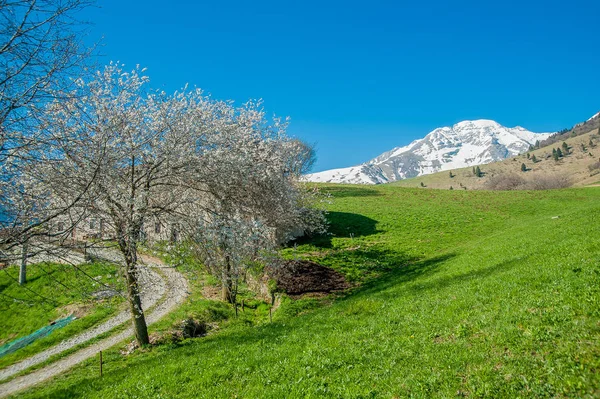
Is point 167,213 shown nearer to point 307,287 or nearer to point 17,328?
point 307,287

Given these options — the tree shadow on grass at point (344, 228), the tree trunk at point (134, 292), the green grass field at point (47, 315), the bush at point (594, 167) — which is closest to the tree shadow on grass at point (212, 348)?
the tree trunk at point (134, 292)

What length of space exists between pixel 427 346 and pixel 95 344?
1940 cm

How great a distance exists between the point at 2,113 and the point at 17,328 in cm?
2719

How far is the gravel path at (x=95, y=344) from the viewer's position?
16.3 meters

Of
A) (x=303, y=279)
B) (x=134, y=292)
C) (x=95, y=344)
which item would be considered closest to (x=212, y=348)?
(x=134, y=292)

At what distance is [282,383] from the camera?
9492 mm

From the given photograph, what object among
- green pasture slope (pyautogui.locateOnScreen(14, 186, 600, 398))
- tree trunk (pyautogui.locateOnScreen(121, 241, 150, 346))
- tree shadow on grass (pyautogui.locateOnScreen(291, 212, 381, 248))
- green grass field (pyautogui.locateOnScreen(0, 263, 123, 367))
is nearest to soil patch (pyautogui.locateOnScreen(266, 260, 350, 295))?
green pasture slope (pyautogui.locateOnScreen(14, 186, 600, 398))

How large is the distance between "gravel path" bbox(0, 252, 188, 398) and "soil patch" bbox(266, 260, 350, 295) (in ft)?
22.3

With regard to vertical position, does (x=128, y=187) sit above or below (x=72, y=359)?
above

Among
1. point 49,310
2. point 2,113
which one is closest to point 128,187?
point 2,113

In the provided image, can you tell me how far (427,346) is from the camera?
31.9 ft

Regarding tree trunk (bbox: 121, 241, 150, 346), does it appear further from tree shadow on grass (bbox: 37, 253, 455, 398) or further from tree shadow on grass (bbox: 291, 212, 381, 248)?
tree shadow on grass (bbox: 291, 212, 381, 248)

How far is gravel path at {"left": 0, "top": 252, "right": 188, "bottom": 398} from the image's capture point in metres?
16.3

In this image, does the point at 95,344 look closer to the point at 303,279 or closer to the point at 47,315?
the point at 47,315
